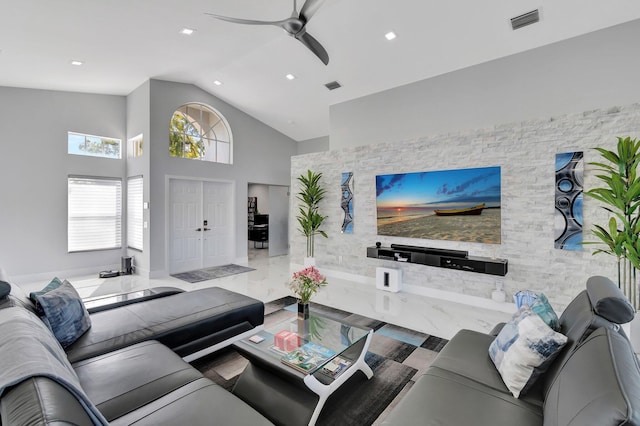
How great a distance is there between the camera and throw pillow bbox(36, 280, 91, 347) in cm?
201

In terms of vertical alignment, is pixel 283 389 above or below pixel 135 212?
below

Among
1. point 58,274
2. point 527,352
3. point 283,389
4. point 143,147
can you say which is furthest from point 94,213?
point 527,352

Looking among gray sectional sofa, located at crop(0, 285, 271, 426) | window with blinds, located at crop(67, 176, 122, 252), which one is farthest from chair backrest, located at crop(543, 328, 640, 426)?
window with blinds, located at crop(67, 176, 122, 252)

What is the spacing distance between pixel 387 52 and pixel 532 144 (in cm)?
251

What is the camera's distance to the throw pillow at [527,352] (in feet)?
5.12

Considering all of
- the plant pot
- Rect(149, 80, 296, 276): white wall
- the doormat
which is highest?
Rect(149, 80, 296, 276): white wall

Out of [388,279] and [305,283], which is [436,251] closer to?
[388,279]

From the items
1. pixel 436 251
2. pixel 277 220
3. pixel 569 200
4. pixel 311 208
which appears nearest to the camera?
pixel 569 200

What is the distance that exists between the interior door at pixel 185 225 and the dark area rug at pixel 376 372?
3492 millimetres

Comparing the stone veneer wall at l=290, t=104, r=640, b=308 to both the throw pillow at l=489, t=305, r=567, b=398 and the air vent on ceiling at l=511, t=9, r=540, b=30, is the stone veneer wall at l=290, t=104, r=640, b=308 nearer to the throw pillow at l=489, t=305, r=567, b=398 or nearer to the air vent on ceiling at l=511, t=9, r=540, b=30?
the air vent on ceiling at l=511, t=9, r=540, b=30

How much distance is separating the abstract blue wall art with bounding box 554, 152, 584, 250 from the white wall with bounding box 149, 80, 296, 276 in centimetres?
611

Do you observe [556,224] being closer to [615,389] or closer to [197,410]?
[615,389]

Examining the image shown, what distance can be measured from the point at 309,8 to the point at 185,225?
508cm

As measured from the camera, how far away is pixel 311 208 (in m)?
6.43
